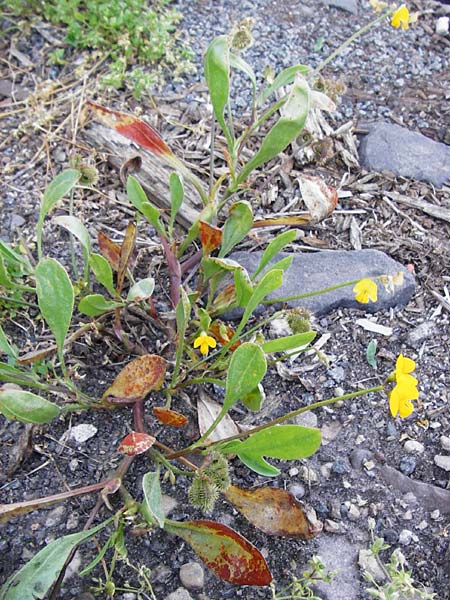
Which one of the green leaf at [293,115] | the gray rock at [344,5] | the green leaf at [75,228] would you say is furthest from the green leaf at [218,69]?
the gray rock at [344,5]

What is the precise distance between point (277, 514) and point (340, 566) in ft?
0.81

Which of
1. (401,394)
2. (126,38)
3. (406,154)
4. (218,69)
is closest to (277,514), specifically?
(401,394)

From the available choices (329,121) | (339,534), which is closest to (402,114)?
(329,121)

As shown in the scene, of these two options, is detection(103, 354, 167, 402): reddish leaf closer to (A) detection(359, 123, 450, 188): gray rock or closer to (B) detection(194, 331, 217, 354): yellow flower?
(B) detection(194, 331, 217, 354): yellow flower

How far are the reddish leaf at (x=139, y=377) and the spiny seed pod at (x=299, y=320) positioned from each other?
0.47 meters

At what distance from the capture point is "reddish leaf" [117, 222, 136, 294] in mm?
2217

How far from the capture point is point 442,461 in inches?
81.8

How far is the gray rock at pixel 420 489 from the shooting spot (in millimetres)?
1979

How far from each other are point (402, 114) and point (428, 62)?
1.58 feet

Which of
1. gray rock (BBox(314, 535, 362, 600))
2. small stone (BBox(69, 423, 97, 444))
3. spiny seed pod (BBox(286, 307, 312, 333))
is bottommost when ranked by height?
gray rock (BBox(314, 535, 362, 600))

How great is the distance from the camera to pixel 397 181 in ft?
9.39

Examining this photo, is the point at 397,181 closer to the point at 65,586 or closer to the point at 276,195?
the point at 276,195

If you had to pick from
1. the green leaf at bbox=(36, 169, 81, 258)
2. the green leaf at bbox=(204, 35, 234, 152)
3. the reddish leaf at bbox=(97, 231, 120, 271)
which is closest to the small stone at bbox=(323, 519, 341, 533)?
the reddish leaf at bbox=(97, 231, 120, 271)

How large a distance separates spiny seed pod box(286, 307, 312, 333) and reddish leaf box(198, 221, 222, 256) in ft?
1.13
